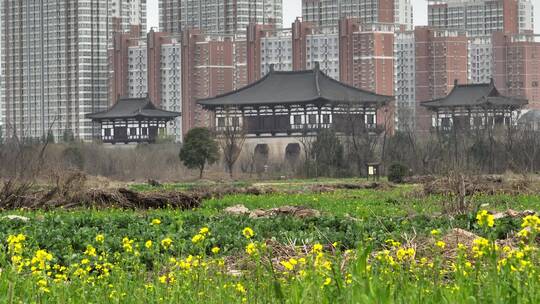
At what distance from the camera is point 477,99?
70.1m

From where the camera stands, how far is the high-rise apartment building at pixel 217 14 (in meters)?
112

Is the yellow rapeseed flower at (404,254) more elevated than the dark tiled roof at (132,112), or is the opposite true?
the dark tiled roof at (132,112)

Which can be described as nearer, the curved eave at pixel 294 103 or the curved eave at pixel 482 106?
the curved eave at pixel 294 103

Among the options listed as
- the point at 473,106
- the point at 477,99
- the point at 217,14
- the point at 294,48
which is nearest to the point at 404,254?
the point at 473,106

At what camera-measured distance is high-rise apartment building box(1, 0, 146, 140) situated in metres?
104

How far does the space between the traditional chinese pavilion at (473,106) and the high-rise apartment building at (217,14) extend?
122 feet

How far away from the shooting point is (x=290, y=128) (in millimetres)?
68000

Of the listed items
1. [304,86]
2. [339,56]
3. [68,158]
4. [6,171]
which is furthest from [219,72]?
[6,171]

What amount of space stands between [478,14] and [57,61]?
46.3 meters

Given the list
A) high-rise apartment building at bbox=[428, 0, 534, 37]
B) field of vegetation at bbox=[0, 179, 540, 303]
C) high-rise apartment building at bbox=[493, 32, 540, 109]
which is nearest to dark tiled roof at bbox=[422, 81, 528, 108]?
high-rise apartment building at bbox=[493, 32, 540, 109]

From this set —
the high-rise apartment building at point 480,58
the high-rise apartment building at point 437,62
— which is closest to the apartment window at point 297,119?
the high-rise apartment building at point 437,62

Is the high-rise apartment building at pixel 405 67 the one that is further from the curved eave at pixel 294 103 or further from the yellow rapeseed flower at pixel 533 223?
the yellow rapeseed flower at pixel 533 223

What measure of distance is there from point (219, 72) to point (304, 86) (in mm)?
28490

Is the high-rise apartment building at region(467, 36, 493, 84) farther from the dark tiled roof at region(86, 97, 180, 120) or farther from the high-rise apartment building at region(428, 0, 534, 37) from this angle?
the dark tiled roof at region(86, 97, 180, 120)
